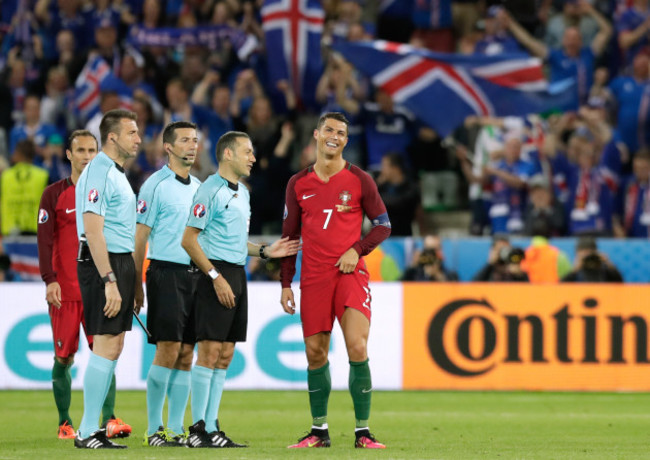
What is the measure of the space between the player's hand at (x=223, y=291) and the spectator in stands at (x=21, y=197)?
8027 mm

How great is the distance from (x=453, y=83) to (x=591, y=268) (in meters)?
4.02

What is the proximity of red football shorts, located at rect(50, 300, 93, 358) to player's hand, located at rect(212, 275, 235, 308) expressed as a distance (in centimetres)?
171

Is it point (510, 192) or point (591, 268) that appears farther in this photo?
point (510, 192)

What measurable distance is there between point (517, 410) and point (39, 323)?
5781mm

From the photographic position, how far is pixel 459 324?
1505 centimetres

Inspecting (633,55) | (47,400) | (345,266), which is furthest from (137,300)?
(633,55)

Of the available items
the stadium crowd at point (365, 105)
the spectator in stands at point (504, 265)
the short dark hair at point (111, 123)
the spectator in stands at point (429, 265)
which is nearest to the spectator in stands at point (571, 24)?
the stadium crowd at point (365, 105)

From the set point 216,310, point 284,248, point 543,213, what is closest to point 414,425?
point 284,248

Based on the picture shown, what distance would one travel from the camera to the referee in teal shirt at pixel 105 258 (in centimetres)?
880

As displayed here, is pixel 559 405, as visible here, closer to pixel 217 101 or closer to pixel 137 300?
pixel 137 300

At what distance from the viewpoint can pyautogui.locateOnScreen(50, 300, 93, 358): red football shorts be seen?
10.5 meters

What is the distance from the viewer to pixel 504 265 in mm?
15406

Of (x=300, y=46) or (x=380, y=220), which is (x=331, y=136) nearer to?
(x=380, y=220)

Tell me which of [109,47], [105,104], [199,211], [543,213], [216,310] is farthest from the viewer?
[109,47]
